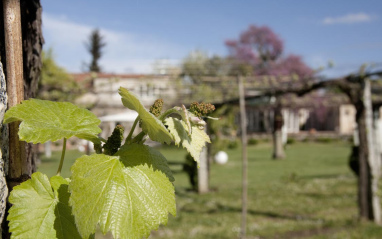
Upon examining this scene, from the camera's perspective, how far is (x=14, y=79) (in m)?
0.75

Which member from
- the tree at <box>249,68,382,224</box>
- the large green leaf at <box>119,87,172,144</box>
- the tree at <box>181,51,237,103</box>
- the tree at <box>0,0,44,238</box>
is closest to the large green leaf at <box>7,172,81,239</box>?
the large green leaf at <box>119,87,172,144</box>

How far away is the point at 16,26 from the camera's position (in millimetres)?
783

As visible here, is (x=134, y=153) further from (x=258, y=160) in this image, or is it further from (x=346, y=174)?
(x=258, y=160)

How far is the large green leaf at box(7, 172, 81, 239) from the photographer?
2.08 feet

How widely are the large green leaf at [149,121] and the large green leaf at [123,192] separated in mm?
50

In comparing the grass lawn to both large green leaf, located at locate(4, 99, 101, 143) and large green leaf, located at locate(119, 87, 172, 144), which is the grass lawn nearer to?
large green leaf, located at locate(4, 99, 101, 143)

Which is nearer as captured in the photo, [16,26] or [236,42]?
[16,26]

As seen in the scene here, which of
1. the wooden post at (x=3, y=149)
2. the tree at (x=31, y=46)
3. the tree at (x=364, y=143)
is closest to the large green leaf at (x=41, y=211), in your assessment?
the wooden post at (x=3, y=149)

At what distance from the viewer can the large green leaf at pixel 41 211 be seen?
25.0 inches

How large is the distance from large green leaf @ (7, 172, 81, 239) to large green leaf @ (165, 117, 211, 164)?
0.21 metres

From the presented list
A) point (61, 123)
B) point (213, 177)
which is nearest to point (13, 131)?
point (61, 123)

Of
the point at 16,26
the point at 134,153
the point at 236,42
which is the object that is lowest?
the point at 134,153

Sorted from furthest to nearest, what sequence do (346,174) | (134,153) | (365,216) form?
(346,174) → (365,216) → (134,153)

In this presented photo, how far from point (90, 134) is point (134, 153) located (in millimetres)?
85
